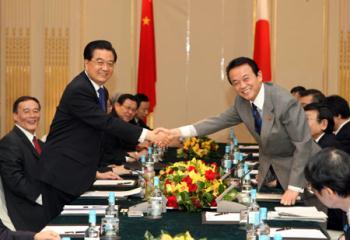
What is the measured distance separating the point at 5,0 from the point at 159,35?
2350 mm

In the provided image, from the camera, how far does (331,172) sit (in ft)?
7.75

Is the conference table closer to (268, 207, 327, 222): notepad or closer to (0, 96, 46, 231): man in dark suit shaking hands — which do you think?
(268, 207, 327, 222): notepad

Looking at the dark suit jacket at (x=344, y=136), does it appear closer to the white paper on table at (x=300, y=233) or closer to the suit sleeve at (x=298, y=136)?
the suit sleeve at (x=298, y=136)

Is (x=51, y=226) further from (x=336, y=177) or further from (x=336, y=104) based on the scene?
(x=336, y=104)

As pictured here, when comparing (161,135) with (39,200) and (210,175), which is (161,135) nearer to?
(39,200)

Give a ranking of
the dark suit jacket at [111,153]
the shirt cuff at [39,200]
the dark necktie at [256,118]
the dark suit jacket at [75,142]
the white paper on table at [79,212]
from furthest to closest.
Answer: the dark suit jacket at [111,153] < the shirt cuff at [39,200] < the dark necktie at [256,118] < the dark suit jacket at [75,142] < the white paper on table at [79,212]

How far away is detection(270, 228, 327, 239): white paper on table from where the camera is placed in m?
2.97

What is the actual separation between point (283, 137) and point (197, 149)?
2.51 meters

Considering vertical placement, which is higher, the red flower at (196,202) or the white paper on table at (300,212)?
the red flower at (196,202)

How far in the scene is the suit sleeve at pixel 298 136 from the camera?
395cm

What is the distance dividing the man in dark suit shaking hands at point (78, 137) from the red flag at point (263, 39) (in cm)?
544

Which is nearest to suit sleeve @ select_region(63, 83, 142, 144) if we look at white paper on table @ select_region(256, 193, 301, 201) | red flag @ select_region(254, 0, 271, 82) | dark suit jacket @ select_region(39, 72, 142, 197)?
dark suit jacket @ select_region(39, 72, 142, 197)

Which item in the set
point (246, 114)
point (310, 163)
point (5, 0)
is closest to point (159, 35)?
point (5, 0)

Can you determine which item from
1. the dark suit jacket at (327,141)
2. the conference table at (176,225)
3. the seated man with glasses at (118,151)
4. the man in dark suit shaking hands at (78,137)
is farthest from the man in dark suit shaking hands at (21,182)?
the dark suit jacket at (327,141)
